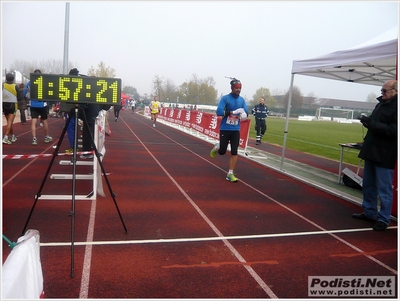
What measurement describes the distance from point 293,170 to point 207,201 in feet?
13.7

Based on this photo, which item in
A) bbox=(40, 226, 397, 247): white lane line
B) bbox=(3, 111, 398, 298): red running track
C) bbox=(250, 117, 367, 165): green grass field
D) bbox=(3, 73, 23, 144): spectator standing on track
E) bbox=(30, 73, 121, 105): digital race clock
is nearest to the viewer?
bbox=(3, 111, 398, 298): red running track

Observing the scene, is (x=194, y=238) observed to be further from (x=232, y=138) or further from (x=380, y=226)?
(x=232, y=138)

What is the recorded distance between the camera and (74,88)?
140 inches

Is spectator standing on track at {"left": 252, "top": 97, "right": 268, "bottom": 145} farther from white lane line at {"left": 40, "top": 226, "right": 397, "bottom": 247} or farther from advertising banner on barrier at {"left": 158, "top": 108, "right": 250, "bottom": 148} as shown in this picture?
white lane line at {"left": 40, "top": 226, "right": 397, "bottom": 247}

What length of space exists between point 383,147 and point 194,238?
2.85 meters

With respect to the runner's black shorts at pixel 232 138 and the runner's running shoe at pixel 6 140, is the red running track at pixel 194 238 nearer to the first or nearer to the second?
the runner's black shorts at pixel 232 138

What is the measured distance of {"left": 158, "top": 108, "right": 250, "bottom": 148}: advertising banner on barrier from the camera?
11.4 m

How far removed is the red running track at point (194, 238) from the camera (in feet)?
9.88

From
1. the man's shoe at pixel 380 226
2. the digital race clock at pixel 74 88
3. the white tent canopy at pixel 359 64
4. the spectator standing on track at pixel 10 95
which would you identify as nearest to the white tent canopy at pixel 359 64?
the white tent canopy at pixel 359 64

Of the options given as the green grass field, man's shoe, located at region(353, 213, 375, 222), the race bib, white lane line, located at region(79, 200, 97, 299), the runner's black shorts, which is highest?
the race bib

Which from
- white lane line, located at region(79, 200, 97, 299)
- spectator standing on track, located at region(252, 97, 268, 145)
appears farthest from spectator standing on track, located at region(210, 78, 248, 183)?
spectator standing on track, located at region(252, 97, 268, 145)

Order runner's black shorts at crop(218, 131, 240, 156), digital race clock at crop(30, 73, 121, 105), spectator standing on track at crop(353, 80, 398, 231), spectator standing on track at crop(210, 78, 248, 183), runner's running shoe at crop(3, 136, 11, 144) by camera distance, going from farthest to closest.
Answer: runner's running shoe at crop(3, 136, 11, 144)
runner's black shorts at crop(218, 131, 240, 156)
spectator standing on track at crop(210, 78, 248, 183)
spectator standing on track at crop(353, 80, 398, 231)
digital race clock at crop(30, 73, 121, 105)

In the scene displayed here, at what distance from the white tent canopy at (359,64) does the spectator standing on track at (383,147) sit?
4.33 feet

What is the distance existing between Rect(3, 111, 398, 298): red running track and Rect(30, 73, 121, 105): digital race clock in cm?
156
